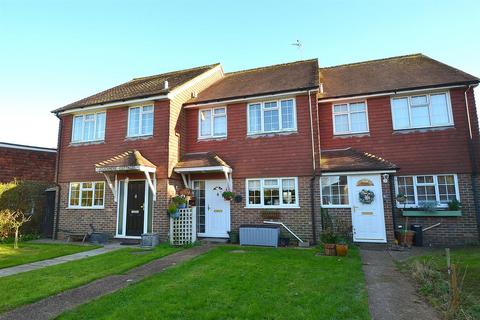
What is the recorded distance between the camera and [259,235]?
35.9 feet

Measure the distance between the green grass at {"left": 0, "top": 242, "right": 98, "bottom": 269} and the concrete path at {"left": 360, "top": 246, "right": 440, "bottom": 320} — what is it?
30.0 ft

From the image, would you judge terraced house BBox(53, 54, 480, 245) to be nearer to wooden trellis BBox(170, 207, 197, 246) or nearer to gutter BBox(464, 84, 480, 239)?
gutter BBox(464, 84, 480, 239)

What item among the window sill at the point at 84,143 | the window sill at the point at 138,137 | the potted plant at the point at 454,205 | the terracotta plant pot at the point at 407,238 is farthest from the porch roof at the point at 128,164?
the potted plant at the point at 454,205

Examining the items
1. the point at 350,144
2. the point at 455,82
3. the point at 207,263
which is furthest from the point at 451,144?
the point at 207,263

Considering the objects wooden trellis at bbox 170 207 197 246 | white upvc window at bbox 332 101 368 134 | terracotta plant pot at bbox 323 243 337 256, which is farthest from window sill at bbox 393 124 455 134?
wooden trellis at bbox 170 207 197 246

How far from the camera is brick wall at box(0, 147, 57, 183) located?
15258 millimetres

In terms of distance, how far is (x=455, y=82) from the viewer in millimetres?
11070

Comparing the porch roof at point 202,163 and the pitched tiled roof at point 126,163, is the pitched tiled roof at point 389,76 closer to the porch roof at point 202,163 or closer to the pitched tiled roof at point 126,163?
the porch roof at point 202,163

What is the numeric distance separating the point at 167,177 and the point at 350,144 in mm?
7602

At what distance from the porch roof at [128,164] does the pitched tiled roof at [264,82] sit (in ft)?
11.2

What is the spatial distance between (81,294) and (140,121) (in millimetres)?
8437

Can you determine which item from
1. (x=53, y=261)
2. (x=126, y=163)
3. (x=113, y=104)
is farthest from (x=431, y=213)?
(x=113, y=104)

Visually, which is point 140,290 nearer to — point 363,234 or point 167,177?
point 167,177

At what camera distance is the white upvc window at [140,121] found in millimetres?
12617
